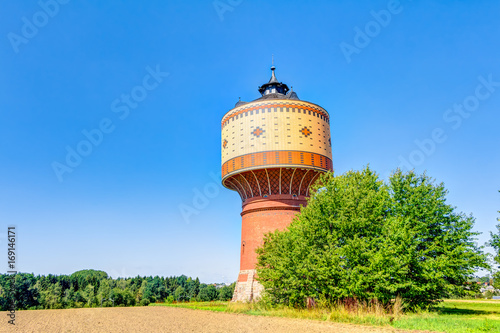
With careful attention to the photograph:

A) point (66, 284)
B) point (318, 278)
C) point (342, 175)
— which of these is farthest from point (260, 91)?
point (66, 284)

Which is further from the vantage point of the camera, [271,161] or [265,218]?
[265,218]

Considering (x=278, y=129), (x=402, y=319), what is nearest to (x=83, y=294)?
(x=278, y=129)

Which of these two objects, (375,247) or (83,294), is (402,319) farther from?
(83,294)

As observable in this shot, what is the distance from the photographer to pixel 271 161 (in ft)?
84.4

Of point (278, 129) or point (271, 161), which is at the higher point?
point (278, 129)

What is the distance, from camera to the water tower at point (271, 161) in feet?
85.2

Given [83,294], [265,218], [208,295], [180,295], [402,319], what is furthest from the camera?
[180,295]

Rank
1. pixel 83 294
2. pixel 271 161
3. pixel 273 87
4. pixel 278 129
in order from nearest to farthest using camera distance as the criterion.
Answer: pixel 271 161 → pixel 278 129 → pixel 273 87 → pixel 83 294

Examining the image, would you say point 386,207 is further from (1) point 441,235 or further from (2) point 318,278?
(2) point 318,278

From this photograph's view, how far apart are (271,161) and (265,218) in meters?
4.25

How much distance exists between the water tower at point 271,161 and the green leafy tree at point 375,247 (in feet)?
20.7

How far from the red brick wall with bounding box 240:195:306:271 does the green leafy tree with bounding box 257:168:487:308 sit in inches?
238

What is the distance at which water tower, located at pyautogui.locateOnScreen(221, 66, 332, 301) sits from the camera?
1022 inches

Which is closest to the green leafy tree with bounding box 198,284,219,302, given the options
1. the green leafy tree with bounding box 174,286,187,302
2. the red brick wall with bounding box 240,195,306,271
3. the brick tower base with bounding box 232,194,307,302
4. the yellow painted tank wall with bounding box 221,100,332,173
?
the green leafy tree with bounding box 174,286,187,302
